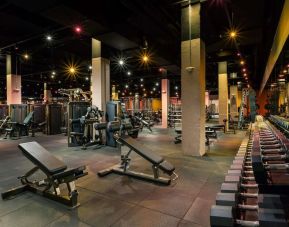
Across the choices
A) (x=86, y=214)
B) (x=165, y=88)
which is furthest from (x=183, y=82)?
(x=165, y=88)

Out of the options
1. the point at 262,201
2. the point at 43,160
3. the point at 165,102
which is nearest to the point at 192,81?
the point at 43,160

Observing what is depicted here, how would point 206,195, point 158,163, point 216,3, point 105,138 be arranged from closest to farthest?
point 206,195, point 158,163, point 216,3, point 105,138

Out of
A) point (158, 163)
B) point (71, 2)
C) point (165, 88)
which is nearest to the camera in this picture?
point (158, 163)

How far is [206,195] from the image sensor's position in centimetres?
312

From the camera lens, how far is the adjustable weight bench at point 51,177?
9.09 feet

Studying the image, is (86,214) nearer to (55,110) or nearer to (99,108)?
(99,108)

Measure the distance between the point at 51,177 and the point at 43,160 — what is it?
13.2 inches

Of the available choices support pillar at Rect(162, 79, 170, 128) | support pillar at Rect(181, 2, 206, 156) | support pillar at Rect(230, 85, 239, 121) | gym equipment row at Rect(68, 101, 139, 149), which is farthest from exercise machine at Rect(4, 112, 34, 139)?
support pillar at Rect(230, 85, 239, 121)

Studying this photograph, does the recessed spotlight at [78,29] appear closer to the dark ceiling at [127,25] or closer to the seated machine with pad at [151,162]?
the dark ceiling at [127,25]

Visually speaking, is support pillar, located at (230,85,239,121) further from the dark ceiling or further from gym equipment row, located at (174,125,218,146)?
gym equipment row, located at (174,125,218,146)

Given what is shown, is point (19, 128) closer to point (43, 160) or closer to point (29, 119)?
point (29, 119)

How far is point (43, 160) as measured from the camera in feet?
9.68

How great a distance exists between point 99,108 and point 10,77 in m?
6.49

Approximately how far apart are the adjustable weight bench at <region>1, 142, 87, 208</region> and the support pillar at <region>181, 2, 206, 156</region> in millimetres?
3589
